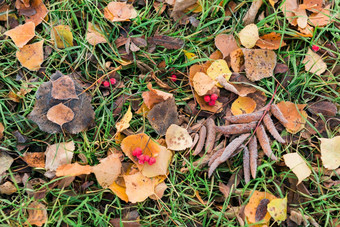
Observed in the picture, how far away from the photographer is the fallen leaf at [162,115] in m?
1.98

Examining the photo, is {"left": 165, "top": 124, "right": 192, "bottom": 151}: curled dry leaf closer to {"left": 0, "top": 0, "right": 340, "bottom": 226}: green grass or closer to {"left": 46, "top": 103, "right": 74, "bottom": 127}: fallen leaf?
{"left": 0, "top": 0, "right": 340, "bottom": 226}: green grass

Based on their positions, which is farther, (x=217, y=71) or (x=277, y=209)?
(x=217, y=71)

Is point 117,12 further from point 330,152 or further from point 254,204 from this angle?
point 330,152

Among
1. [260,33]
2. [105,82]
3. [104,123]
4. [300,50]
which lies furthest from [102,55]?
[300,50]

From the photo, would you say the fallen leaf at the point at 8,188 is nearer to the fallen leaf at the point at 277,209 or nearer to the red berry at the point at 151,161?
the red berry at the point at 151,161

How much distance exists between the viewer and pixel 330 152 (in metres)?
1.94

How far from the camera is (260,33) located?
83.2 inches

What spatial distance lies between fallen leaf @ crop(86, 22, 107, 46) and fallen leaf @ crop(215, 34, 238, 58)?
2.41 feet

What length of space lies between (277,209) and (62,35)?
5.60 ft

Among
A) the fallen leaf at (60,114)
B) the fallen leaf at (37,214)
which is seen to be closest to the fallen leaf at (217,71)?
the fallen leaf at (60,114)

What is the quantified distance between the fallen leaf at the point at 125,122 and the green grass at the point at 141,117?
5 centimetres

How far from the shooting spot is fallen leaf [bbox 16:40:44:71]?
6.70ft

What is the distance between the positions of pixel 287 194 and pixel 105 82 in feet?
4.35

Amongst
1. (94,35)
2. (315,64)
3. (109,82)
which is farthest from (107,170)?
(315,64)
